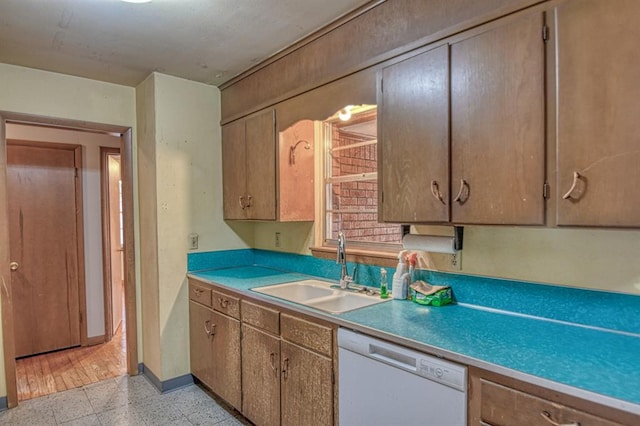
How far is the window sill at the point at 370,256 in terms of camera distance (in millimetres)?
2207

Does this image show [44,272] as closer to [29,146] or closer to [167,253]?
[29,146]

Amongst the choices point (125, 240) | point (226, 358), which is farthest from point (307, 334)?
point (125, 240)

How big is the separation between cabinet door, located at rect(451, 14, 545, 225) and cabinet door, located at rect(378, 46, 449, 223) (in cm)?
5

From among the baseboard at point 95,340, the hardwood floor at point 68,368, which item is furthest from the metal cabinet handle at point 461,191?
the baseboard at point 95,340


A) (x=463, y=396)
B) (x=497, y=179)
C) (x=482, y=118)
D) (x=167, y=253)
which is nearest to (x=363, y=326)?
(x=463, y=396)

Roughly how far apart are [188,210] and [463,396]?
2.40 m

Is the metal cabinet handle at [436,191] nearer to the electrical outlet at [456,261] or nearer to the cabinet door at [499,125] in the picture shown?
the cabinet door at [499,125]

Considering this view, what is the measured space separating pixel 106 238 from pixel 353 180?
2842mm

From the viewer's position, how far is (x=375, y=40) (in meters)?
1.93

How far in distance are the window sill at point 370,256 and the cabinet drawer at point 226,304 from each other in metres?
0.69

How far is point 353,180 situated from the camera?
8.54 feet

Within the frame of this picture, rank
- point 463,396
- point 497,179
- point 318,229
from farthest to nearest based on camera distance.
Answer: point 318,229 → point 497,179 → point 463,396

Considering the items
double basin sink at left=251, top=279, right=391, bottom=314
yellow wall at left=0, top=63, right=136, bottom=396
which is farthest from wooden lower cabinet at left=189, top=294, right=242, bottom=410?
yellow wall at left=0, top=63, right=136, bottom=396

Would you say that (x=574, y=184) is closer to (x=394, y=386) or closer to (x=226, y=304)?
(x=394, y=386)
